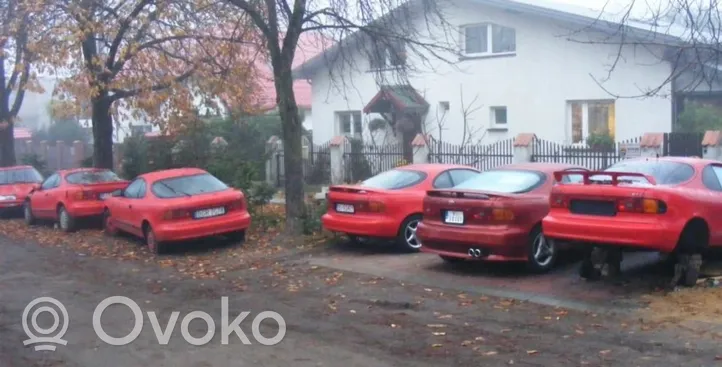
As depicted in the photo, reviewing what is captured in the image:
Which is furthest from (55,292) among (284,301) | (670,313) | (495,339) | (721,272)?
(721,272)

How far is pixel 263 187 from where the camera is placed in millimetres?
16891

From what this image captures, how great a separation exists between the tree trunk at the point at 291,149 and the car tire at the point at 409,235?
275 centimetres

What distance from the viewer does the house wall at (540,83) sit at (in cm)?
2227

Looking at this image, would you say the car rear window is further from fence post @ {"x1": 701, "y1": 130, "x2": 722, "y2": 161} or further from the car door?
the car door

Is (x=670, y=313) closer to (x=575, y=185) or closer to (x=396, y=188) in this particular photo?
(x=575, y=185)

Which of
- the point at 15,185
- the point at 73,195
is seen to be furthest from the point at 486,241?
the point at 15,185

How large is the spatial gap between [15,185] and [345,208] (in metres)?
12.8

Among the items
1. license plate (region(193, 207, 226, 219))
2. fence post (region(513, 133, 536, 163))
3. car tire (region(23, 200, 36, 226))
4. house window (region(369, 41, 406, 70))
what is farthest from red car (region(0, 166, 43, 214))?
fence post (region(513, 133, 536, 163))

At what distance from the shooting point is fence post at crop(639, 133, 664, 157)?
17.5 meters

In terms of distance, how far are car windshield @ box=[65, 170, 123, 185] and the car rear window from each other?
1179 cm

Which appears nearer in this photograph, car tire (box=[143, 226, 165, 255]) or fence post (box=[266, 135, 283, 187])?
car tire (box=[143, 226, 165, 255])

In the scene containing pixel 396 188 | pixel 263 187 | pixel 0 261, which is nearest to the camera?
pixel 396 188

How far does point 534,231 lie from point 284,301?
10.7ft

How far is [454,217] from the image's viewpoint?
11117 millimetres
